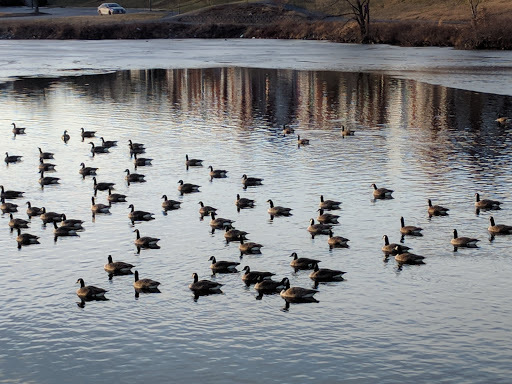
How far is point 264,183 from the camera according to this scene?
4322 cm

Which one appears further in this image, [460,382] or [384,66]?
[384,66]

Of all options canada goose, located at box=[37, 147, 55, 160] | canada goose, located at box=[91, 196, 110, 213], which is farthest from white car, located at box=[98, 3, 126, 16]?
canada goose, located at box=[91, 196, 110, 213]

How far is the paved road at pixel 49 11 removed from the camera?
174 meters

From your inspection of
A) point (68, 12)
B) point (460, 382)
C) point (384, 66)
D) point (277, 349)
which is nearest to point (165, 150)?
point (277, 349)

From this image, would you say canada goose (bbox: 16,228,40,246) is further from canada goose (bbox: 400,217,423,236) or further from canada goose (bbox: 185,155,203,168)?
canada goose (bbox: 185,155,203,168)

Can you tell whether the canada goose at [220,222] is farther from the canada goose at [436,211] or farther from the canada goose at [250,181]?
the canada goose at [436,211]

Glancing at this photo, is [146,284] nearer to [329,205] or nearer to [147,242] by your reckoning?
[147,242]

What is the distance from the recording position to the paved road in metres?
174

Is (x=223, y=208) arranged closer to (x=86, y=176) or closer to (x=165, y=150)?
(x=86, y=176)

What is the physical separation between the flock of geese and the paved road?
133m

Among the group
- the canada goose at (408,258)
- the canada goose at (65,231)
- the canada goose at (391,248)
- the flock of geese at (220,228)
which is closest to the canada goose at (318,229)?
the flock of geese at (220,228)

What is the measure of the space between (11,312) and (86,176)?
19351 mm

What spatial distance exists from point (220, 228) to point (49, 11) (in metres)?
160

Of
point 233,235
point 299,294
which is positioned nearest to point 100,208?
point 233,235
